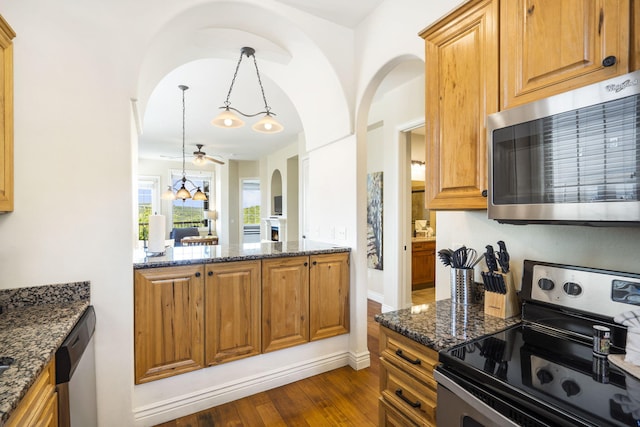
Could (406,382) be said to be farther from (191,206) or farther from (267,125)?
(191,206)

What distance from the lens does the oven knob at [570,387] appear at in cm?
83

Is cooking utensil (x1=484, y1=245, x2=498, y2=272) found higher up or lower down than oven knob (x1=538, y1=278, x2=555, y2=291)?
higher up

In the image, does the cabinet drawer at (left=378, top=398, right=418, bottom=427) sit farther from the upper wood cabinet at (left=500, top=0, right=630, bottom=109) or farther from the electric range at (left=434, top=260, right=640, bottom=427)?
the upper wood cabinet at (left=500, top=0, right=630, bottom=109)

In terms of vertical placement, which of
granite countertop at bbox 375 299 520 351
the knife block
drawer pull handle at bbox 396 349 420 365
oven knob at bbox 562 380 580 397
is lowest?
drawer pull handle at bbox 396 349 420 365

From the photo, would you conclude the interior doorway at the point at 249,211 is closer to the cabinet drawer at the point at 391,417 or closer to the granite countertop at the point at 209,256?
the granite countertop at the point at 209,256

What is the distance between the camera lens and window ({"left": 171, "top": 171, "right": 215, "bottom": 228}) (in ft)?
28.9

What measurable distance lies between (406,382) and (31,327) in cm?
162

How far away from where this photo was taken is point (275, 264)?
92.5 inches

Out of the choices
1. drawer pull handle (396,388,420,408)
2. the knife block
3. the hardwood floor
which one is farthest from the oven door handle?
the hardwood floor

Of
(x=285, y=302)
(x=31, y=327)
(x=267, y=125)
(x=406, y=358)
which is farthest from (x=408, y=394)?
(x=267, y=125)

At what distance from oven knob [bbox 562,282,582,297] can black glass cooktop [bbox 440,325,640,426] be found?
0.18m

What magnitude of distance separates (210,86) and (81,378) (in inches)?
133

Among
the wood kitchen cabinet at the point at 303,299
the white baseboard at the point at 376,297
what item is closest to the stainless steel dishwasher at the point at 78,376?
the wood kitchen cabinet at the point at 303,299

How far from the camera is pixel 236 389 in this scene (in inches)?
87.0
